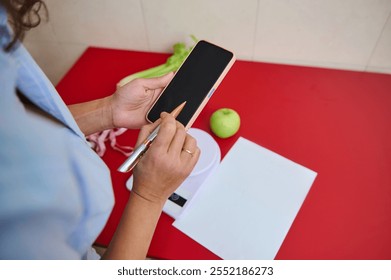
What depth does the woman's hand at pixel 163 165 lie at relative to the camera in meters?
0.48

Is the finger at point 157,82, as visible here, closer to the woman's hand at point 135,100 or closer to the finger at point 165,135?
the woman's hand at point 135,100

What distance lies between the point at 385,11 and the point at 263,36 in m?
0.30

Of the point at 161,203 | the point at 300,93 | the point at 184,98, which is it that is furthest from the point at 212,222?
the point at 300,93

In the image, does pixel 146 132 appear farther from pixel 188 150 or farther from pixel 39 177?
pixel 39 177

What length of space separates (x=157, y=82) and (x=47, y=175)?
0.42 m

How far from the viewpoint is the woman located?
291 mm

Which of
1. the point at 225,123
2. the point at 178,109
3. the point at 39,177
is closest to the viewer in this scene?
the point at 39,177

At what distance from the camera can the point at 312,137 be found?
0.75m

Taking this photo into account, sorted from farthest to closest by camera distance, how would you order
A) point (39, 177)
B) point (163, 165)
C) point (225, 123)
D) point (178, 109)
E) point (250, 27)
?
point (250, 27)
point (225, 123)
point (178, 109)
point (163, 165)
point (39, 177)

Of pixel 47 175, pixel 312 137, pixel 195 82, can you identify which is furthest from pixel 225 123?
pixel 47 175

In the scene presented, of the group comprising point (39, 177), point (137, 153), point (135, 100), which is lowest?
point (39, 177)

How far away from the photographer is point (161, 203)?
0.50 meters

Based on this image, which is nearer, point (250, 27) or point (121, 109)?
point (121, 109)
